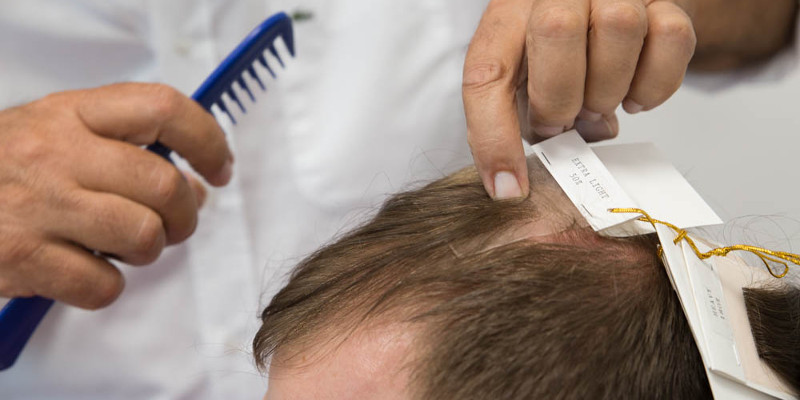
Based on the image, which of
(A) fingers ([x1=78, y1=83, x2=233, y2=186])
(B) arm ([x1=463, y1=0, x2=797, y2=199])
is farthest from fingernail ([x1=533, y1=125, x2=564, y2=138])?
(A) fingers ([x1=78, y1=83, x2=233, y2=186])

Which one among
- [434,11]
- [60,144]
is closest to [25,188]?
[60,144]

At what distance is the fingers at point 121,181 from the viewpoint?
23.4 inches

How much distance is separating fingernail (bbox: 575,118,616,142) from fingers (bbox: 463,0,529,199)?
10cm

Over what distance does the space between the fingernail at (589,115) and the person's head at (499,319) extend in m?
0.10

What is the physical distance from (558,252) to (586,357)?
8cm

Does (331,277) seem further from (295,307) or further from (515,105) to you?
(515,105)

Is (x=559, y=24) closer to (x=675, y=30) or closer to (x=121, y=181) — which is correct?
(x=675, y=30)

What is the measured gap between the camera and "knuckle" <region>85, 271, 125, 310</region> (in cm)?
63

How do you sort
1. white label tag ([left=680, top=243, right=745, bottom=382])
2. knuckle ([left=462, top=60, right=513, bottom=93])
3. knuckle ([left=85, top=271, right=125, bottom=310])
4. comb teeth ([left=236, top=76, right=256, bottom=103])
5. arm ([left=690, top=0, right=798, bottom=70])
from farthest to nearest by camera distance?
1. arm ([left=690, top=0, right=798, bottom=70])
2. comb teeth ([left=236, top=76, right=256, bottom=103])
3. knuckle ([left=85, top=271, right=125, bottom=310])
4. knuckle ([left=462, top=60, right=513, bottom=93])
5. white label tag ([left=680, top=243, right=745, bottom=382])

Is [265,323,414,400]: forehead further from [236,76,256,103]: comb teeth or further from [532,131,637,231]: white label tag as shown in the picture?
[236,76,256,103]: comb teeth

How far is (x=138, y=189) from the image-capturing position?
61cm

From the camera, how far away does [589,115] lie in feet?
1.92

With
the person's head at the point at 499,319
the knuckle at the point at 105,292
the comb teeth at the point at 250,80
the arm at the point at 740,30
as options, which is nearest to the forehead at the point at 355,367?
the person's head at the point at 499,319

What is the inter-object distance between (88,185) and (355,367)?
0.34 metres
